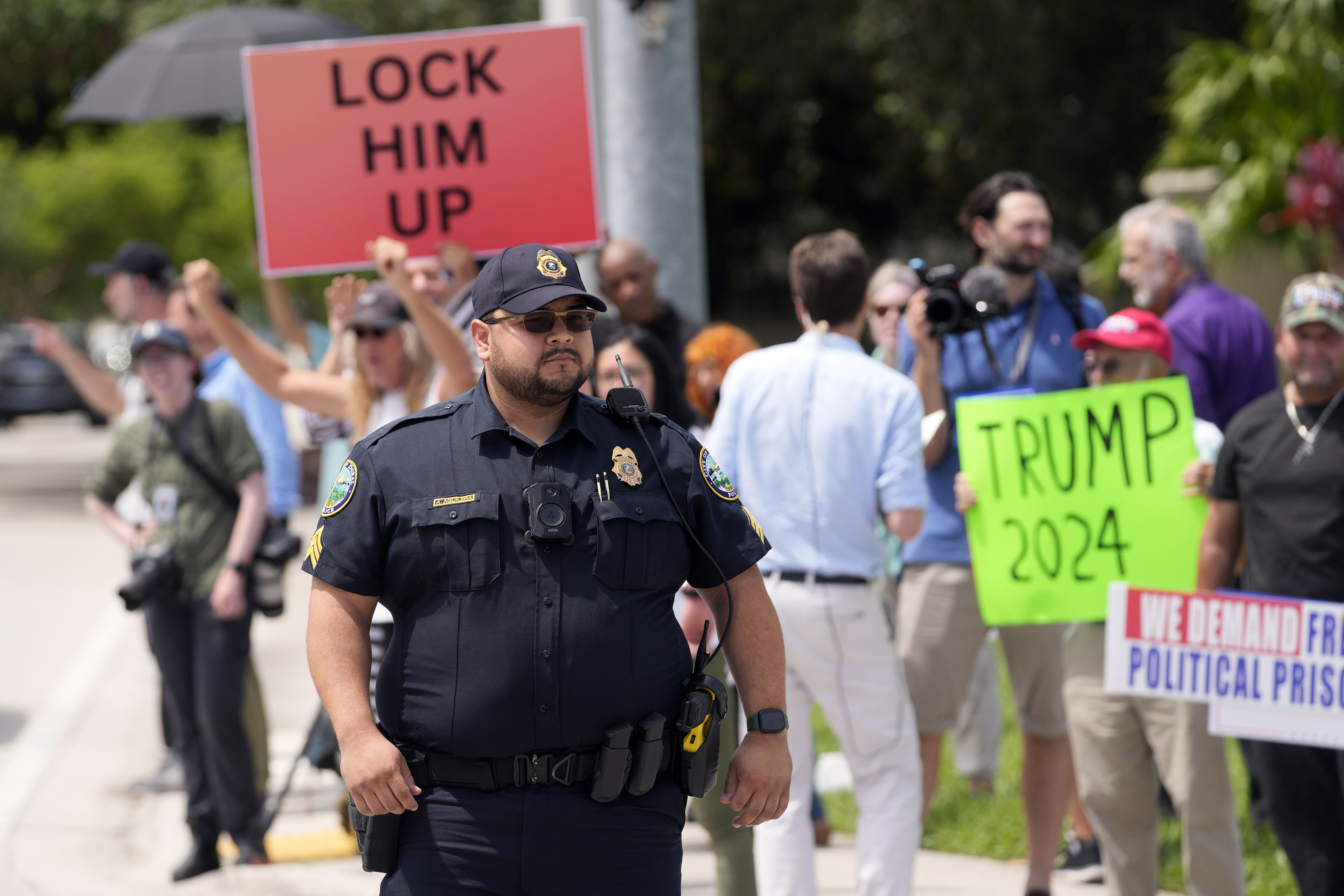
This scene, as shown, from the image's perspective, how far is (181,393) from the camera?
5871 mm

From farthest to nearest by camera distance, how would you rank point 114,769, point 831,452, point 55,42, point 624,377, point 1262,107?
point 55,42 < point 1262,107 < point 114,769 < point 831,452 < point 624,377

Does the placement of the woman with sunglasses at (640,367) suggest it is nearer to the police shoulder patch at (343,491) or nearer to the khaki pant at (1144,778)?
the khaki pant at (1144,778)

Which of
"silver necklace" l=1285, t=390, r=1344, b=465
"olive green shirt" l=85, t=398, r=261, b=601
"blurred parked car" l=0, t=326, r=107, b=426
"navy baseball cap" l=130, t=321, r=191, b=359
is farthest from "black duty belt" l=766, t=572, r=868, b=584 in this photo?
"blurred parked car" l=0, t=326, r=107, b=426

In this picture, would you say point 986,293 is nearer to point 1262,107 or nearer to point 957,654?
point 957,654

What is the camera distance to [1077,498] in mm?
4629

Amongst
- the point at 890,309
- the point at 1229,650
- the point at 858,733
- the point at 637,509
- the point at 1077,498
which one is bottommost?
the point at 858,733

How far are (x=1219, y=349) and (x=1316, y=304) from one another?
1317 mm

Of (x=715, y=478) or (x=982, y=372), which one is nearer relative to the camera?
(x=715, y=478)

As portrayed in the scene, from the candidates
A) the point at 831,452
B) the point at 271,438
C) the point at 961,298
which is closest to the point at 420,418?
the point at 831,452

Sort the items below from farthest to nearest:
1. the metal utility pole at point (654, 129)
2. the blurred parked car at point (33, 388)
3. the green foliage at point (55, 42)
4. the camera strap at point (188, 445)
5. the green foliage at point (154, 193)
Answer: the blurred parked car at point (33, 388) → the green foliage at point (154, 193) → the green foliage at point (55, 42) → the metal utility pole at point (654, 129) → the camera strap at point (188, 445)

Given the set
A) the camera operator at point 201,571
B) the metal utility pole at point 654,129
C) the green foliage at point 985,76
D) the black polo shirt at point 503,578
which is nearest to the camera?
the black polo shirt at point 503,578

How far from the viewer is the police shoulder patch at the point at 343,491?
2.94m

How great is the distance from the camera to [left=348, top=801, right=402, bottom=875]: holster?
9.46 feet

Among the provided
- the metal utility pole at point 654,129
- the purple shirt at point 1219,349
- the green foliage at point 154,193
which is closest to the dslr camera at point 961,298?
the purple shirt at point 1219,349
